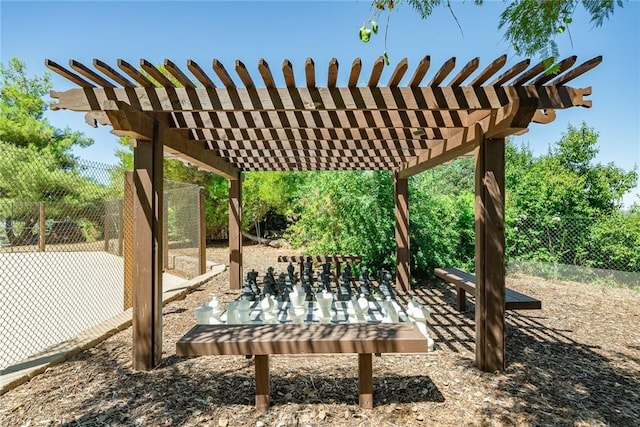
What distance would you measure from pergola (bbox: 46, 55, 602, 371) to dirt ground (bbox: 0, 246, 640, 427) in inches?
13.5

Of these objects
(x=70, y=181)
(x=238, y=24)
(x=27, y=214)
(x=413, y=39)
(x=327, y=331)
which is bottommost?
(x=327, y=331)

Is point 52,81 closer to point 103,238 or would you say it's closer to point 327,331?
point 103,238

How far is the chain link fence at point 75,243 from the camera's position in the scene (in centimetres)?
515

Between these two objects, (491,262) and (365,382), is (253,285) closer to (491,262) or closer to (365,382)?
(365,382)

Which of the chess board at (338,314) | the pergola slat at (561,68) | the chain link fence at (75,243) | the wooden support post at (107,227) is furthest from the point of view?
the wooden support post at (107,227)

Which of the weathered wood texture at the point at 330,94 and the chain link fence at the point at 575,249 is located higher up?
the weathered wood texture at the point at 330,94

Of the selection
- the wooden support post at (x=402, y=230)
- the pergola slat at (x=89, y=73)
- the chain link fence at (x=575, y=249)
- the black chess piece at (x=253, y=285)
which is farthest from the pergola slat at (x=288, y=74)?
the chain link fence at (x=575, y=249)

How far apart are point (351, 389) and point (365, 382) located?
0.32 meters

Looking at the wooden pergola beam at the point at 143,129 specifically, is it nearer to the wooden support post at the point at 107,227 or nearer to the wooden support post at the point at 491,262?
the wooden support post at the point at 491,262

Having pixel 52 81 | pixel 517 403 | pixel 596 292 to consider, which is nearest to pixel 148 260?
pixel 517 403

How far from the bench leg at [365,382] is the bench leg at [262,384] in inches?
26.2

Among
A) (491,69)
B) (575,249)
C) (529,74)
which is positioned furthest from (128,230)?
(575,249)

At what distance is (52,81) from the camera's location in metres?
17.4

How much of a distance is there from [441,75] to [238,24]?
9.37ft
